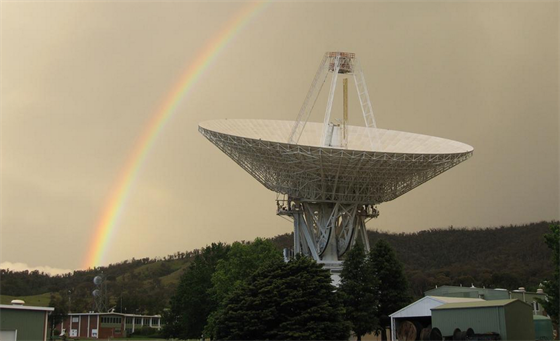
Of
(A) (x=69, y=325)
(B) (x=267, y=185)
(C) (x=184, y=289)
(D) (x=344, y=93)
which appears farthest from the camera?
(A) (x=69, y=325)

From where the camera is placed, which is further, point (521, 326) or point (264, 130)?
point (264, 130)

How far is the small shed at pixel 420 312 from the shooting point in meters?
44.8

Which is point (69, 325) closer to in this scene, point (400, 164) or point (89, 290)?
point (89, 290)

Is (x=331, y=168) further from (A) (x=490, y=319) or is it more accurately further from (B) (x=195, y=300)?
Answer: (B) (x=195, y=300)

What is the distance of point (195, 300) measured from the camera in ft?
208

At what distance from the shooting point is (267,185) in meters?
56.7

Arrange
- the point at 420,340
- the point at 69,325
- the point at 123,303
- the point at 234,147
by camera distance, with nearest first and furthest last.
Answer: the point at 420,340 < the point at 234,147 < the point at 69,325 < the point at 123,303

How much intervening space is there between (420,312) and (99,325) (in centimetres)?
6017

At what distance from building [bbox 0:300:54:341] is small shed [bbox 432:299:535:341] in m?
22.6

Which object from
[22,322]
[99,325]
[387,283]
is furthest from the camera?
[99,325]

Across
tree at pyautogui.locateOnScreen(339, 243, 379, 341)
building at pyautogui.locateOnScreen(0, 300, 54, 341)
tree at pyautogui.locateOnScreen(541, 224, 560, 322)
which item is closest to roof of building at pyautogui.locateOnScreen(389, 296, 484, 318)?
tree at pyautogui.locateOnScreen(339, 243, 379, 341)

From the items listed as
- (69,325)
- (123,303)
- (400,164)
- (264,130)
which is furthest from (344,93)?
(123,303)

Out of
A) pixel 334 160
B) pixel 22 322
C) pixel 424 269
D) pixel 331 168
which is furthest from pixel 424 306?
pixel 424 269

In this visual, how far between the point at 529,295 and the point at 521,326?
2426 centimetres
